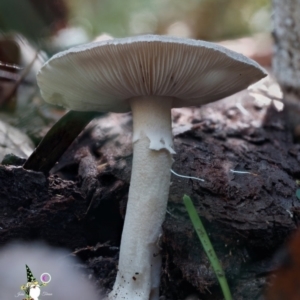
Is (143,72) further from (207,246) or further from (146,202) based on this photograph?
(207,246)

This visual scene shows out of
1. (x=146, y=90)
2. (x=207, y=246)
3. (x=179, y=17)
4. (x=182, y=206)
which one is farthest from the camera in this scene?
(x=179, y=17)

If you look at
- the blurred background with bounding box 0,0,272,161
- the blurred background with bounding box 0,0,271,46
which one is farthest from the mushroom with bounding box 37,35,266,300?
the blurred background with bounding box 0,0,271,46

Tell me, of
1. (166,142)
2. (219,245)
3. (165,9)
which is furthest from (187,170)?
(165,9)

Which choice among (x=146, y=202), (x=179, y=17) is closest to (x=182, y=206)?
(x=146, y=202)

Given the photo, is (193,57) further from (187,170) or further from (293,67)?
(293,67)

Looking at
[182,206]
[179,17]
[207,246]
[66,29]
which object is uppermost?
[179,17]

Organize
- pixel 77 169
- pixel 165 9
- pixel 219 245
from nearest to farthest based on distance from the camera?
pixel 219 245 → pixel 77 169 → pixel 165 9

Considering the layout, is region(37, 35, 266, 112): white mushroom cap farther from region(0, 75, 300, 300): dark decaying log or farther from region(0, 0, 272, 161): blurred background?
region(0, 0, 272, 161): blurred background

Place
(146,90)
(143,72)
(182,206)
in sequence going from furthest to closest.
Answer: (182,206) → (146,90) → (143,72)
